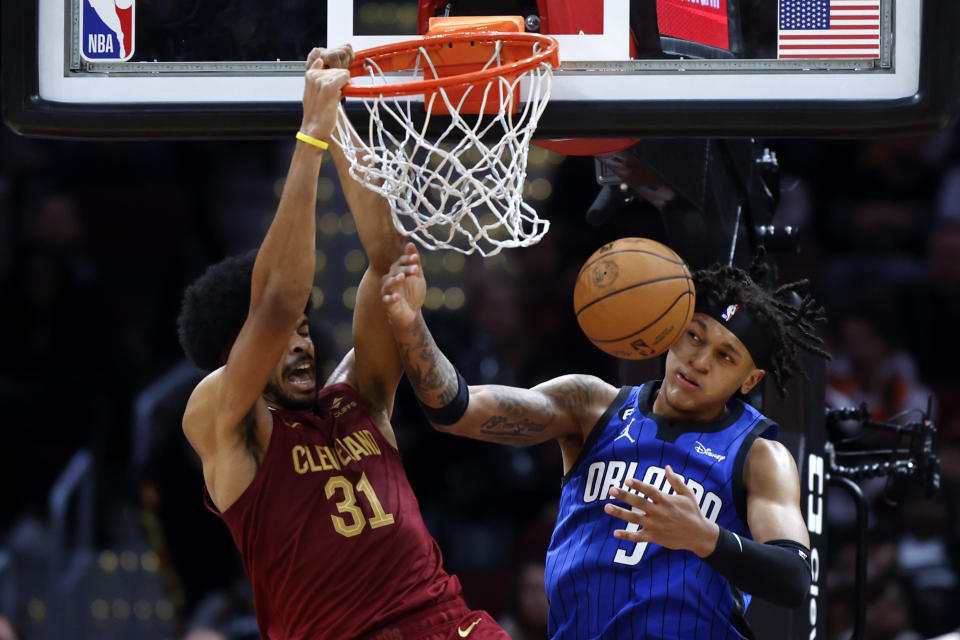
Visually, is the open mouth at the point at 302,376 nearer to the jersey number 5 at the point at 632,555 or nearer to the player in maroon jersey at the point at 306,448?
the player in maroon jersey at the point at 306,448

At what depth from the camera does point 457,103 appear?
3453 millimetres

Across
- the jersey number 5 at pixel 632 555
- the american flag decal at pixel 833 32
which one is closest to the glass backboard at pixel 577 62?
the american flag decal at pixel 833 32

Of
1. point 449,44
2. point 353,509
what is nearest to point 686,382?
point 353,509

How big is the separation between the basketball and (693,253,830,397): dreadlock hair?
9.0 inches

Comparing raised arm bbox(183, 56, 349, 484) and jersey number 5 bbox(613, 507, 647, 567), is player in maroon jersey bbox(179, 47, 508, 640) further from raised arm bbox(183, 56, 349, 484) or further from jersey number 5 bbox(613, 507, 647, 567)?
jersey number 5 bbox(613, 507, 647, 567)

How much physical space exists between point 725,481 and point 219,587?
4155mm

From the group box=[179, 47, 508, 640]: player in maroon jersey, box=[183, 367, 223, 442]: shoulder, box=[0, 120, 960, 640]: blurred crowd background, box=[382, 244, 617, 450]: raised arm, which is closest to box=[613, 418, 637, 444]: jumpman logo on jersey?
box=[382, 244, 617, 450]: raised arm

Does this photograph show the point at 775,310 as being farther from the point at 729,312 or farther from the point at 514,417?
the point at 514,417

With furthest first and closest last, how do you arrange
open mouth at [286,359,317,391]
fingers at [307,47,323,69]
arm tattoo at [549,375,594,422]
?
arm tattoo at [549,375,594,422], open mouth at [286,359,317,391], fingers at [307,47,323,69]

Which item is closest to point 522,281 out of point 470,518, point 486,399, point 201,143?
point 470,518

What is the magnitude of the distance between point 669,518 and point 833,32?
137cm

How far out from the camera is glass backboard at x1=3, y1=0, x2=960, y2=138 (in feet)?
11.4

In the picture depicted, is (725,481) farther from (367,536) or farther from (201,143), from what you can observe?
(201,143)

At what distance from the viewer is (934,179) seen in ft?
27.0
